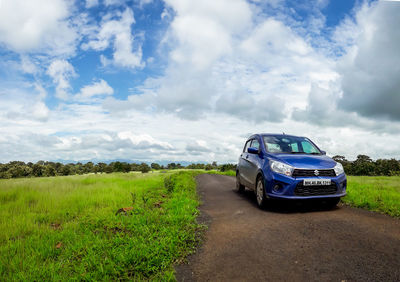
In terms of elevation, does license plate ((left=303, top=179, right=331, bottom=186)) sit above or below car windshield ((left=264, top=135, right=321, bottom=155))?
below

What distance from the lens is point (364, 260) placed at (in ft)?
10.2

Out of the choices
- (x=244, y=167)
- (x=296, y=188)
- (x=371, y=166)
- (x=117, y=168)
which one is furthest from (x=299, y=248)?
(x=117, y=168)

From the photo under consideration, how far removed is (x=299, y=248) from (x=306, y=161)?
2.79 m

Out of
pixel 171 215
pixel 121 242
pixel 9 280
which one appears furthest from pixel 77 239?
pixel 171 215

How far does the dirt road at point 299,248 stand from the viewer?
113 inches

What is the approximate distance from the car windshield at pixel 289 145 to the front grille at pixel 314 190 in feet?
4.44

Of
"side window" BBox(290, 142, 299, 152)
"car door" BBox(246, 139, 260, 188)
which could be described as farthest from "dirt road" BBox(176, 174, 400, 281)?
"side window" BBox(290, 142, 299, 152)

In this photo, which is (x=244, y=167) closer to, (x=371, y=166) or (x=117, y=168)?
(x=371, y=166)

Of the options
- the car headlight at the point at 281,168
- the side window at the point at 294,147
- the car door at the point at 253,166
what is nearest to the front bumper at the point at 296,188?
the car headlight at the point at 281,168

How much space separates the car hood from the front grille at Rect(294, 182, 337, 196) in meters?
0.45

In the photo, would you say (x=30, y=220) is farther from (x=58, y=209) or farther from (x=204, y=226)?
(x=204, y=226)

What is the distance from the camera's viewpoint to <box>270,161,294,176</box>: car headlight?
5.61 metres

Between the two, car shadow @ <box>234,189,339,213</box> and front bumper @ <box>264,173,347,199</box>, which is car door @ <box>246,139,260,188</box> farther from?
front bumper @ <box>264,173,347,199</box>

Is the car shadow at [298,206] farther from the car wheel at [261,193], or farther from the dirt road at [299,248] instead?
the dirt road at [299,248]
